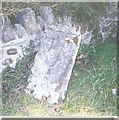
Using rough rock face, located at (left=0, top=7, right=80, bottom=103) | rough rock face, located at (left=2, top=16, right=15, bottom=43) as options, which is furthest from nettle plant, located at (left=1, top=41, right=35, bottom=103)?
rough rock face, located at (left=2, top=16, right=15, bottom=43)

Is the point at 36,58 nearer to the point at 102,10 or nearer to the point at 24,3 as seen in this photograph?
the point at 24,3

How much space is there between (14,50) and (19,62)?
0.11 metres

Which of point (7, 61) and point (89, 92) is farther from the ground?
point (7, 61)

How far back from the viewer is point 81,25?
11.1 feet

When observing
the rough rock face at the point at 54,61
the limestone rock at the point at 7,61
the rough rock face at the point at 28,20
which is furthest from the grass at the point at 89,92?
the rough rock face at the point at 28,20

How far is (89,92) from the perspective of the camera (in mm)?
3420

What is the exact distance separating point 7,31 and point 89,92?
0.88m

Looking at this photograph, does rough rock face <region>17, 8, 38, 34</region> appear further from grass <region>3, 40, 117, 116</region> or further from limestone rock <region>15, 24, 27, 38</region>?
grass <region>3, 40, 117, 116</region>

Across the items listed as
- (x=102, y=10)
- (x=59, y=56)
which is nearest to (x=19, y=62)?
(x=59, y=56)

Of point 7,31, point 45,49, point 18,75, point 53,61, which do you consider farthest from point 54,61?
point 7,31

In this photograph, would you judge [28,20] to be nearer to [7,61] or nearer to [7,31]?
[7,31]

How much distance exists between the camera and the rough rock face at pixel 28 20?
3.40 metres

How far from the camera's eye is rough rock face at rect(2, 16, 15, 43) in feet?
11.1

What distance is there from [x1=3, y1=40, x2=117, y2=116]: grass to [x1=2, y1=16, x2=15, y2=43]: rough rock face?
1.57 feet
